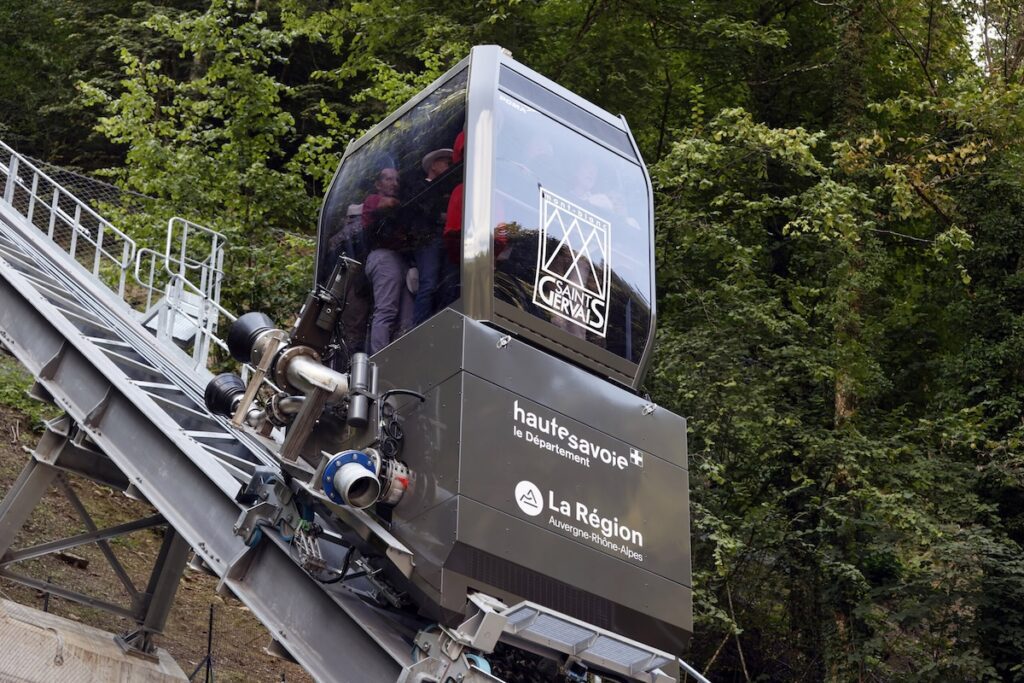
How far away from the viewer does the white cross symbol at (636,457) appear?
8961mm

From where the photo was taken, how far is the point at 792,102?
22766mm

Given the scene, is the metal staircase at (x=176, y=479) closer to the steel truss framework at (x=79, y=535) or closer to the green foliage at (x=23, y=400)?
the steel truss framework at (x=79, y=535)

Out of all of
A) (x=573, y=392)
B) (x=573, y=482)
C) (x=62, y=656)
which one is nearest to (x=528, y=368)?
(x=573, y=392)

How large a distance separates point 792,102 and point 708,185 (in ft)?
20.6

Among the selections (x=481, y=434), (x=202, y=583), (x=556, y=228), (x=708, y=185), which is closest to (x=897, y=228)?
(x=708, y=185)

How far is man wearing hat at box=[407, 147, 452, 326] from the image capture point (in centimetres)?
900

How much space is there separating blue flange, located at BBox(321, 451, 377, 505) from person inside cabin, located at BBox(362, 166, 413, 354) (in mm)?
1310

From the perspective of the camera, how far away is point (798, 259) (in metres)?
19.0

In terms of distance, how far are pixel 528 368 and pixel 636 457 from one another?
106 cm

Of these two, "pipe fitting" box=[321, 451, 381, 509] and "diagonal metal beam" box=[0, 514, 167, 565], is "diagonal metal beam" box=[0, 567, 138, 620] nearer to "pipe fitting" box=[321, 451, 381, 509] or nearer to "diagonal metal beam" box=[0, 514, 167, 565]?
"diagonal metal beam" box=[0, 514, 167, 565]

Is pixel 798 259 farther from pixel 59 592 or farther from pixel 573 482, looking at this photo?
pixel 59 592

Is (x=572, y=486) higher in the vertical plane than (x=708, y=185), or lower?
lower

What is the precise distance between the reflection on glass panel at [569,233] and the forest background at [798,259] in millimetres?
5827

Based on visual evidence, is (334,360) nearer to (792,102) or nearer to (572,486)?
(572,486)
